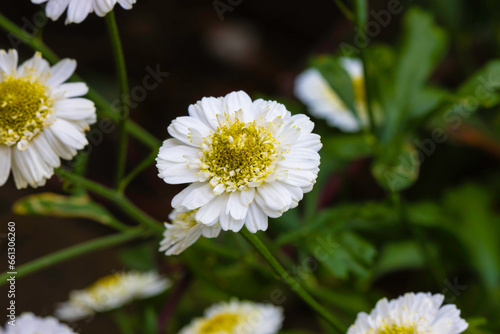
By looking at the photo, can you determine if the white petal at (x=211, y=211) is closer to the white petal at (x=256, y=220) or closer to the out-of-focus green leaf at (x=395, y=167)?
the white petal at (x=256, y=220)

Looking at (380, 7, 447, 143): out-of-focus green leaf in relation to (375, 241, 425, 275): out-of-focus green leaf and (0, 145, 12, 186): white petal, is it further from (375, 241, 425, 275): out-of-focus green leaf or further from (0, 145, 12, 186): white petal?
(0, 145, 12, 186): white petal

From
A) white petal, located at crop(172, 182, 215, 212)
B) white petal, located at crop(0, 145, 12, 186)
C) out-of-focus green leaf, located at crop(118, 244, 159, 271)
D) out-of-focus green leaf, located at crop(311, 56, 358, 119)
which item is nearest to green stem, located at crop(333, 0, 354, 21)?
out-of-focus green leaf, located at crop(311, 56, 358, 119)

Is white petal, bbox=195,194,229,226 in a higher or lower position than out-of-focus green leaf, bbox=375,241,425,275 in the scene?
lower

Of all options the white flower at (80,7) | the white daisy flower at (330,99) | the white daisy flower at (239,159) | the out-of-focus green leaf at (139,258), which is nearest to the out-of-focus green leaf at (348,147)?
the white daisy flower at (330,99)

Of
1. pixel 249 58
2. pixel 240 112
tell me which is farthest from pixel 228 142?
pixel 249 58

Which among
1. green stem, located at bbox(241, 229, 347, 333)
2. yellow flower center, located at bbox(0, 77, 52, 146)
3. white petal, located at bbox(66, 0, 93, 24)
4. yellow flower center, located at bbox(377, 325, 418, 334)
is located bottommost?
yellow flower center, located at bbox(377, 325, 418, 334)
